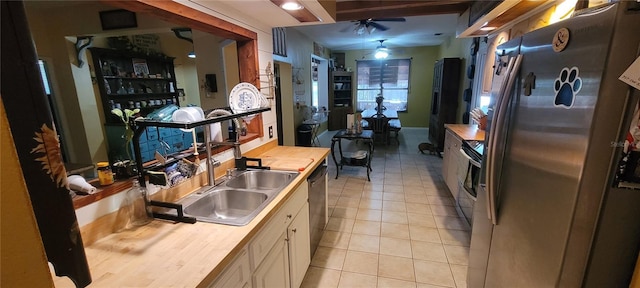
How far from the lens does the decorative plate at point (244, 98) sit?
74.9 inches

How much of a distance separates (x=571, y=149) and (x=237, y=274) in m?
1.31

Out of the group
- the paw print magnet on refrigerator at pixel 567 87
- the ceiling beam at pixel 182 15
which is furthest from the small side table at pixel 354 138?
the paw print magnet on refrigerator at pixel 567 87

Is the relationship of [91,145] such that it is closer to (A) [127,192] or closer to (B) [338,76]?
(A) [127,192]

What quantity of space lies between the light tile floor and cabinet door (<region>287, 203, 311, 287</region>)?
22 cm

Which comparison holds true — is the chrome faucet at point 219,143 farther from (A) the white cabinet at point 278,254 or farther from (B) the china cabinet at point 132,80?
(B) the china cabinet at point 132,80

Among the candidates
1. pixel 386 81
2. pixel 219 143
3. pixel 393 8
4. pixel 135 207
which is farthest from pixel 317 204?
pixel 386 81

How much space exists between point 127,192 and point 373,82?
8151mm

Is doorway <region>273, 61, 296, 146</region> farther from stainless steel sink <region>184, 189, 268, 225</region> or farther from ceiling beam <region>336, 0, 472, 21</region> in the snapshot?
stainless steel sink <region>184, 189, 268, 225</region>

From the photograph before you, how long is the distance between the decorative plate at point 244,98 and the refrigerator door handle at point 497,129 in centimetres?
154

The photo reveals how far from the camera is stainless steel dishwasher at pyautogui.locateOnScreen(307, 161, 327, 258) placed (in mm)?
2094

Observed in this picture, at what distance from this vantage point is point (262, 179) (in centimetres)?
196

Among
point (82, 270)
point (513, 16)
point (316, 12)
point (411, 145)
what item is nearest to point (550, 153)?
point (82, 270)

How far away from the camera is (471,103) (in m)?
4.45

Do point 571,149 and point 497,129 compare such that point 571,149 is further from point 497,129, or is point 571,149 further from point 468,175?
point 468,175
